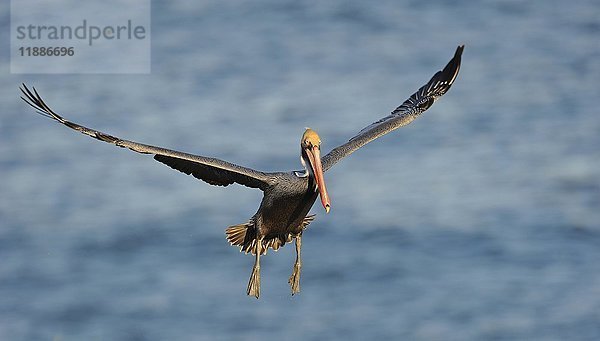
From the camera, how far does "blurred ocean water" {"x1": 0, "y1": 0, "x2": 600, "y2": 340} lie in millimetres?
19797

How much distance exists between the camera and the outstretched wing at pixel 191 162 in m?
11.6

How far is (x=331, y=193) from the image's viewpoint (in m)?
21.3

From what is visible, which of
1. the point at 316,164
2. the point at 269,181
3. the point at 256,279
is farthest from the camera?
the point at 256,279

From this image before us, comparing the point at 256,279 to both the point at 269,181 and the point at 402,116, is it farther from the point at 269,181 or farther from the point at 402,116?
the point at 402,116

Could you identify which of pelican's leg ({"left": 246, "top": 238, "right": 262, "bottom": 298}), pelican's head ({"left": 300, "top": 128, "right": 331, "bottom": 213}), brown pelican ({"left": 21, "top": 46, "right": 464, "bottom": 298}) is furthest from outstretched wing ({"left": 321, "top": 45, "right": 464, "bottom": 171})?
pelican's leg ({"left": 246, "top": 238, "right": 262, "bottom": 298})

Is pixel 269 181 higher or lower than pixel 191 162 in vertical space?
lower

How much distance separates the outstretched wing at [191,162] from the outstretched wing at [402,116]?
2.15 feet

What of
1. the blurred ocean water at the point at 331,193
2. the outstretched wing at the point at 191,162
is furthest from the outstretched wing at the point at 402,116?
the blurred ocean water at the point at 331,193

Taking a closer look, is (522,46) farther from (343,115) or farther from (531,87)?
(343,115)

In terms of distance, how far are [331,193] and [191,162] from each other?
9.22 m
